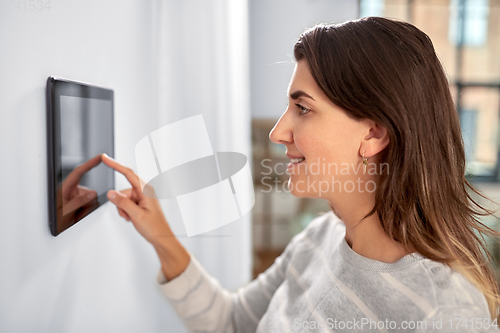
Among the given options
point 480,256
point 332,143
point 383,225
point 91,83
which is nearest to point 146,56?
point 91,83

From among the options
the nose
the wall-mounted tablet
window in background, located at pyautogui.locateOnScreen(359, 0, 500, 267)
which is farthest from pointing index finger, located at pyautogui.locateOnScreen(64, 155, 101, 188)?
window in background, located at pyautogui.locateOnScreen(359, 0, 500, 267)

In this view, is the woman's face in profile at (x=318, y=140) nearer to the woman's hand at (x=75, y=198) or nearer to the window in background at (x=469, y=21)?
the woman's hand at (x=75, y=198)

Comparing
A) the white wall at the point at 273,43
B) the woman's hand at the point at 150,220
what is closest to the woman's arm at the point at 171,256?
the woman's hand at the point at 150,220

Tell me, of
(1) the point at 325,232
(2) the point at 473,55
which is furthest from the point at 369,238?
(2) the point at 473,55

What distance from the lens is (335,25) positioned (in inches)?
26.3

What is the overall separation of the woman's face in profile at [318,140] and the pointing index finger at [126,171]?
0.26 metres

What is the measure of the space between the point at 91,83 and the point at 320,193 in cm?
44

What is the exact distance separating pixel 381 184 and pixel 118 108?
1.61 feet

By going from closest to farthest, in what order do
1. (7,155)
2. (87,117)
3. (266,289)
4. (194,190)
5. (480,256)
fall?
1. (7,155)
2. (87,117)
3. (480,256)
4. (194,190)
5. (266,289)

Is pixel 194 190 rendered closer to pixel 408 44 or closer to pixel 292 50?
pixel 292 50

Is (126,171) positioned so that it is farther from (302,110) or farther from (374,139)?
(374,139)

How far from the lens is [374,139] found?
A: 26.3 inches

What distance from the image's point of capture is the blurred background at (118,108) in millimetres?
418

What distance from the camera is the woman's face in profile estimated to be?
658 mm
